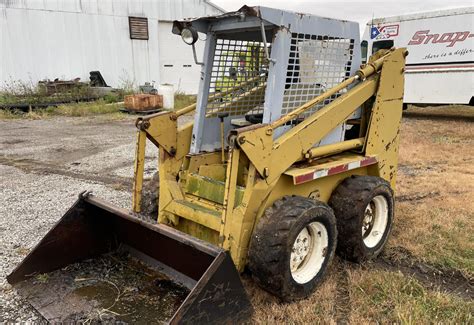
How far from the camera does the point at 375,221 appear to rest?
3900mm

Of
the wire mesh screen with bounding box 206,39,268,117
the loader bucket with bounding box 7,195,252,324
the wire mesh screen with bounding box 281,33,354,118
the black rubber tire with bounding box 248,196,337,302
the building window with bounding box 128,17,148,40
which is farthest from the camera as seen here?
the building window with bounding box 128,17,148,40

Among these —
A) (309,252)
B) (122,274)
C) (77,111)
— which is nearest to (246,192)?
(309,252)

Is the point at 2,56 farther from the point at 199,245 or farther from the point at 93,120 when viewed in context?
the point at 199,245

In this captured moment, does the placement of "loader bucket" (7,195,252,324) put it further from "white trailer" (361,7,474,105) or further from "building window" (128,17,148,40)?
"building window" (128,17,148,40)

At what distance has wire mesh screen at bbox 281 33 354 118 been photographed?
332 centimetres

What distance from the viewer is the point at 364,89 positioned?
3650 mm

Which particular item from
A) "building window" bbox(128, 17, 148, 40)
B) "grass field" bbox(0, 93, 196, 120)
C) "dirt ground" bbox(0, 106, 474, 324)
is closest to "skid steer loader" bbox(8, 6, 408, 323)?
"dirt ground" bbox(0, 106, 474, 324)

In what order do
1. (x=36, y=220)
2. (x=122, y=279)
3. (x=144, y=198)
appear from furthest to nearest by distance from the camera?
1. (x=36, y=220)
2. (x=144, y=198)
3. (x=122, y=279)

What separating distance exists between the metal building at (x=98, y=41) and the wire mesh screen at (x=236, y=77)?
13.9 meters

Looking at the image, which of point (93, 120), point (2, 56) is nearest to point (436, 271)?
point (93, 120)

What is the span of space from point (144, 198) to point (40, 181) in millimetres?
3380

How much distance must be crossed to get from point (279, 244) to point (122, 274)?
143 centimetres

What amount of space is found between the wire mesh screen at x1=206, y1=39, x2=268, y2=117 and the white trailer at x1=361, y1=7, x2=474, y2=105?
8501mm

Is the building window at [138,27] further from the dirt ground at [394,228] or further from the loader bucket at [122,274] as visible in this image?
the loader bucket at [122,274]
